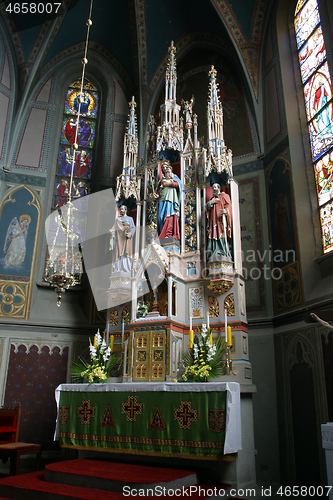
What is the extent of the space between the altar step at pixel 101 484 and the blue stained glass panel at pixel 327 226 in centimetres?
491

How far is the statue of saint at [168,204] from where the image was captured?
9.55 meters

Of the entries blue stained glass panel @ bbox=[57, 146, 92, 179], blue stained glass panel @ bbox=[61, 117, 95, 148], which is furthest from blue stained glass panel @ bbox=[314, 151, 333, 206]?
blue stained glass panel @ bbox=[61, 117, 95, 148]

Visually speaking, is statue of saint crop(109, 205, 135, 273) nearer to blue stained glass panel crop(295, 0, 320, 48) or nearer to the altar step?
the altar step

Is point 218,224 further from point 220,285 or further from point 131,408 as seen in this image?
point 131,408

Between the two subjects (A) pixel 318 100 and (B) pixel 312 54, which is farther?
(B) pixel 312 54

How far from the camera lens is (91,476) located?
586 cm

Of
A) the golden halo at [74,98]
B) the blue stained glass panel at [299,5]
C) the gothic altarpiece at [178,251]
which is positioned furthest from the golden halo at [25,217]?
the blue stained glass panel at [299,5]

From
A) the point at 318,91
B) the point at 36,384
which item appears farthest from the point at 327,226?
the point at 36,384

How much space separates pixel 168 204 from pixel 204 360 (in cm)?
381

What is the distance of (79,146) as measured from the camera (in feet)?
42.5

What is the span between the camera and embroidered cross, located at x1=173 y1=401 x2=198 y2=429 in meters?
6.55

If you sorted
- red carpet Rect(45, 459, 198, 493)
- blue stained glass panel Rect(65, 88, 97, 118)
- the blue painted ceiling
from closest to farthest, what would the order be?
1. red carpet Rect(45, 459, 198, 493)
2. the blue painted ceiling
3. blue stained glass panel Rect(65, 88, 97, 118)

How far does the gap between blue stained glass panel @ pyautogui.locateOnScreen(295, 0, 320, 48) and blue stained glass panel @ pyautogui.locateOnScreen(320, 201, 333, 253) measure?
4526 millimetres

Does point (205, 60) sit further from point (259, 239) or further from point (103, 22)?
point (259, 239)
